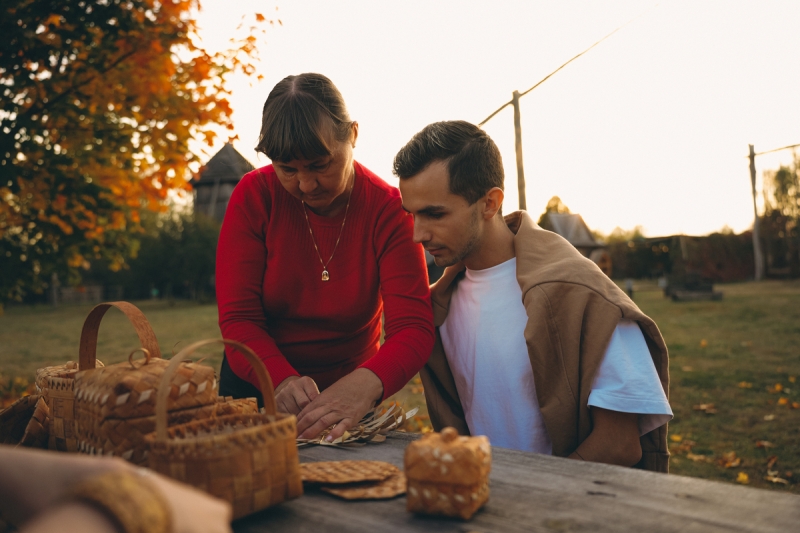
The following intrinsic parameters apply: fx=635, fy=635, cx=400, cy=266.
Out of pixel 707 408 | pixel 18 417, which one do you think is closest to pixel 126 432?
pixel 18 417

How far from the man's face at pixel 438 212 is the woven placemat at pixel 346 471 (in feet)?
3.16

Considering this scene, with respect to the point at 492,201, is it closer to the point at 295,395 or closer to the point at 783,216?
the point at 295,395

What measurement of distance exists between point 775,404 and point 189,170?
617 cm

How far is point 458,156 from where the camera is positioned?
2295mm

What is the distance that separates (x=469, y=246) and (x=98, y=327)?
1.26 metres

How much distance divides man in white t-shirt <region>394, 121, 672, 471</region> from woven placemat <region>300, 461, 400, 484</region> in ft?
2.59

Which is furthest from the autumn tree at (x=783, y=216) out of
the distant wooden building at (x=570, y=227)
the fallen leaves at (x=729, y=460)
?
the fallen leaves at (x=729, y=460)

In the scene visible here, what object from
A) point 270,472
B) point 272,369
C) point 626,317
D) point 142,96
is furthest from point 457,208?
point 142,96

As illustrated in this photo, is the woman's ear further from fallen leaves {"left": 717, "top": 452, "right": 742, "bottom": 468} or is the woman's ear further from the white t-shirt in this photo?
fallen leaves {"left": 717, "top": 452, "right": 742, "bottom": 468}

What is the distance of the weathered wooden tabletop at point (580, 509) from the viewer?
42.6 inches

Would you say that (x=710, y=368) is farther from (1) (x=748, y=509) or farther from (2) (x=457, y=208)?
(1) (x=748, y=509)

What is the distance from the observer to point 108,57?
448cm

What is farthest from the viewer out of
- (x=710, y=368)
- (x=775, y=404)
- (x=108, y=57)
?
(x=710, y=368)

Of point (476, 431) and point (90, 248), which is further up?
point (90, 248)
